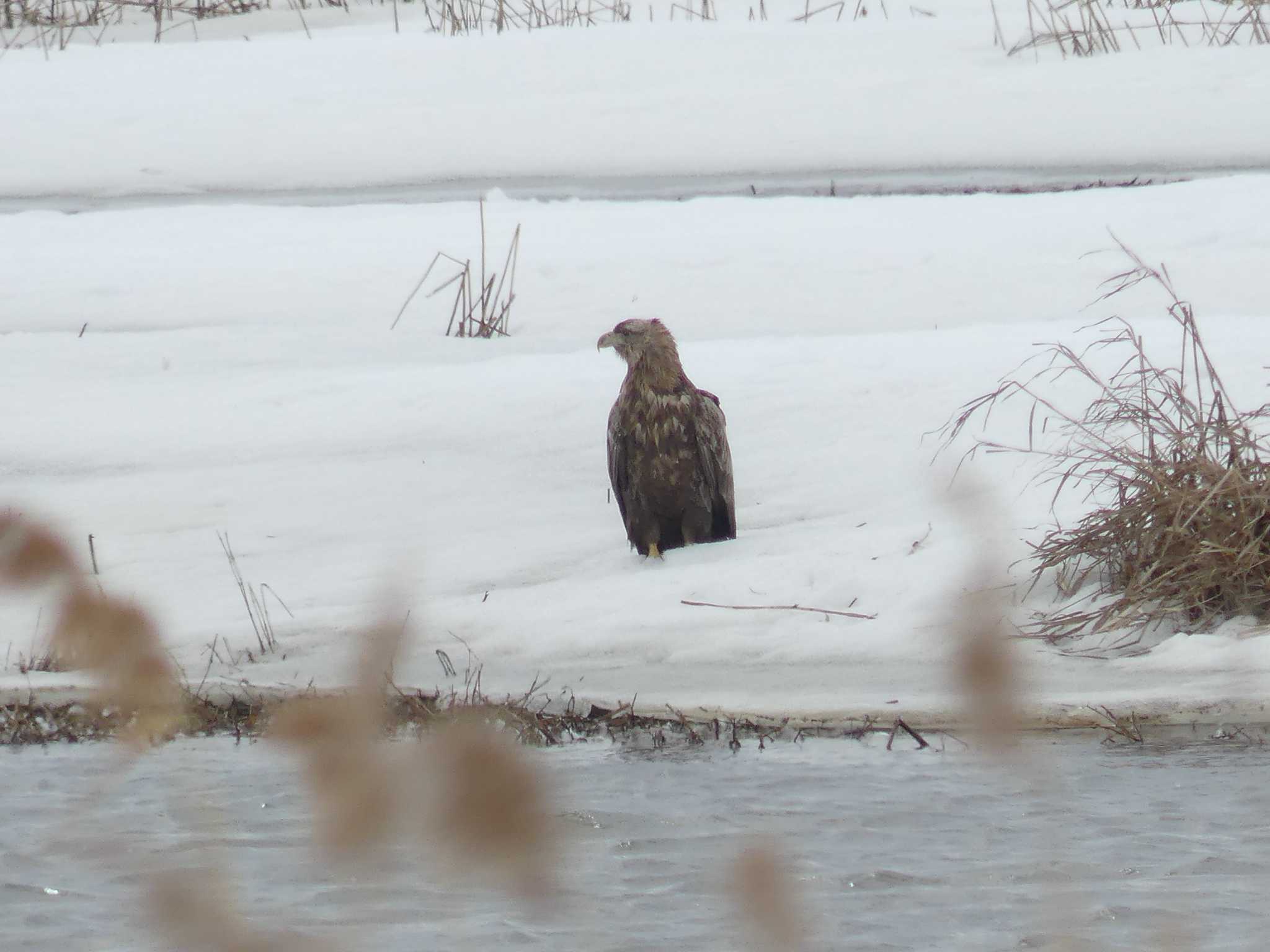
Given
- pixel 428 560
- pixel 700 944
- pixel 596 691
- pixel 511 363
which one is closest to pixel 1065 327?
pixel 511 363

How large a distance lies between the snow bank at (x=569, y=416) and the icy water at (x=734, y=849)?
0.36m

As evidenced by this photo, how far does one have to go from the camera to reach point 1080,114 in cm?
966

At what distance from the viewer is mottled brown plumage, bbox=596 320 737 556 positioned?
536 cm

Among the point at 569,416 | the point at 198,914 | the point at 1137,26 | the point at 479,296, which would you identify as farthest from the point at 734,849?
the point at 1137,26

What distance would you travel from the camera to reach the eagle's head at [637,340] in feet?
17.5

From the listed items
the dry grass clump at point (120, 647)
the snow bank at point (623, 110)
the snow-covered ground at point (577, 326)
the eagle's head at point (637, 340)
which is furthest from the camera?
the snow bank at point (623, 110)

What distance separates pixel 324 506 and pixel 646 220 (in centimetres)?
355

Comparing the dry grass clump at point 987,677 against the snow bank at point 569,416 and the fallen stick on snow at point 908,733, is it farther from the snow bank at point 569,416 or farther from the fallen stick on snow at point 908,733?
the fallen stick on snow at point 908,733

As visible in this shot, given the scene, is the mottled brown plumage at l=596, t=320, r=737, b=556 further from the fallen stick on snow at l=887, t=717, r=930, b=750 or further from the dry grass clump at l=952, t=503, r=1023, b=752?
the dry grass clump at l=952, t=503, r=1023, b=752

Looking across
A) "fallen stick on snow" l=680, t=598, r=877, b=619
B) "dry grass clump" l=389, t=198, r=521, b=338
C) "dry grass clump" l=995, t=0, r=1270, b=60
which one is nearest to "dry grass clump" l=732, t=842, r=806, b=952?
"fallen stick on snow" l=680, t=598, r=877, b=619

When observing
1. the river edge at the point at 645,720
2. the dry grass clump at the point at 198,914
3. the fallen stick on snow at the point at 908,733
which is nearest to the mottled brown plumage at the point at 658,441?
the river edge at the point at 645,720

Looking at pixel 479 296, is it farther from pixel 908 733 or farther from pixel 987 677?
pixel 987 677

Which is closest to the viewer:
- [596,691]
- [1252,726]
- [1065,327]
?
[1252,726]

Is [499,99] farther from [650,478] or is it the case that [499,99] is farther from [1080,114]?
[650,478]
